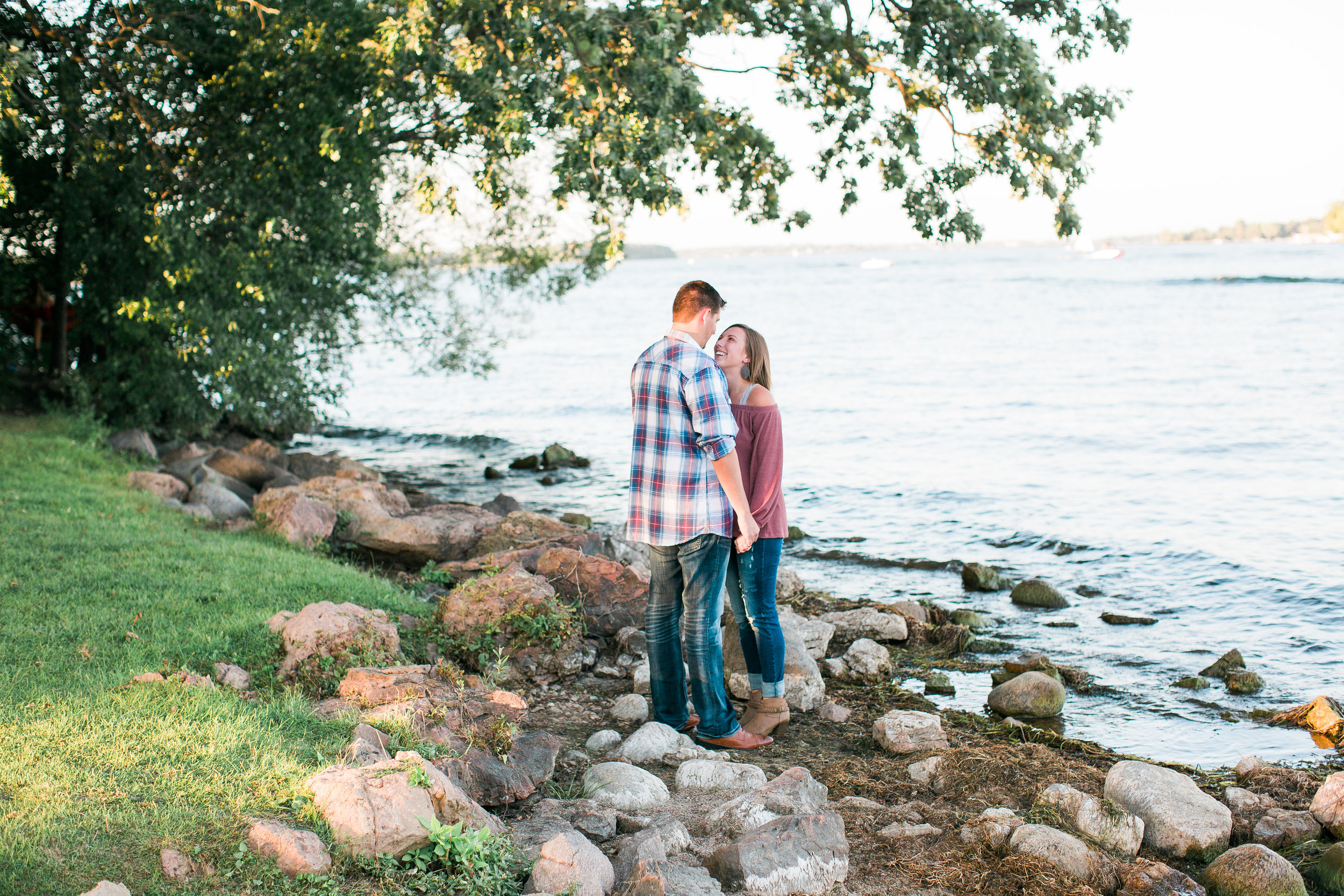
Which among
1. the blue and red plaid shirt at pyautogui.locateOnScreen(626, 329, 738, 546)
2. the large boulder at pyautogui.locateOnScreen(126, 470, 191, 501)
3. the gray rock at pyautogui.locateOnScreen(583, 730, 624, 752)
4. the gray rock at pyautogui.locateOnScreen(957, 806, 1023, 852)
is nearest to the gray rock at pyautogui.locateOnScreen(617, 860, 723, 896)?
the gray rock at pyautogui.locateOnScreen(957, 806, 1023, 852)

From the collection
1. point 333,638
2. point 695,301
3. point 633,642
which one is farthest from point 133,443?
point 695,301

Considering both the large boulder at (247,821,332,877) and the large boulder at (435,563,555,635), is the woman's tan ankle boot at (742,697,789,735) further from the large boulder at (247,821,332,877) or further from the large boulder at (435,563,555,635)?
→ the large boulder at (247,821,332,877)

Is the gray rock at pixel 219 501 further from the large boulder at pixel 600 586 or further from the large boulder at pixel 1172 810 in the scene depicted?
the large boulder at pixel 1172 810

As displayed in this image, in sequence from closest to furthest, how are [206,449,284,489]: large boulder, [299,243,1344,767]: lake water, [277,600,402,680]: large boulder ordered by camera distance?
[277,600,402,680]: large boulder, [299,243,1344,767]: lake water, [206,449,284,489]: large boulder

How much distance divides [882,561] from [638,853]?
8.12 meters

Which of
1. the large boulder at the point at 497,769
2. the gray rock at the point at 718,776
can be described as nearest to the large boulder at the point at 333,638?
the large boulder at the point at 497,769

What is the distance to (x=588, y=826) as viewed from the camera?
15.0 feet

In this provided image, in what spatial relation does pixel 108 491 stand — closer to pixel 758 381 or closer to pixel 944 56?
pixel 758 381

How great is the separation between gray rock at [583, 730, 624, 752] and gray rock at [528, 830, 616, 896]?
1.82 m

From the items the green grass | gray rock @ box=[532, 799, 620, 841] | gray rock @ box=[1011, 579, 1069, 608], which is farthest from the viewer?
gray rock @ box=[1011, 579, 1069, 608]

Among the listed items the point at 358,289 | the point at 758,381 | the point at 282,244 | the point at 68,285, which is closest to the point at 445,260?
the point at 358,289

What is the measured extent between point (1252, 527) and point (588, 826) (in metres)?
11.4

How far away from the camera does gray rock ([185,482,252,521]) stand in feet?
35.3

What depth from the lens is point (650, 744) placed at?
581cm
